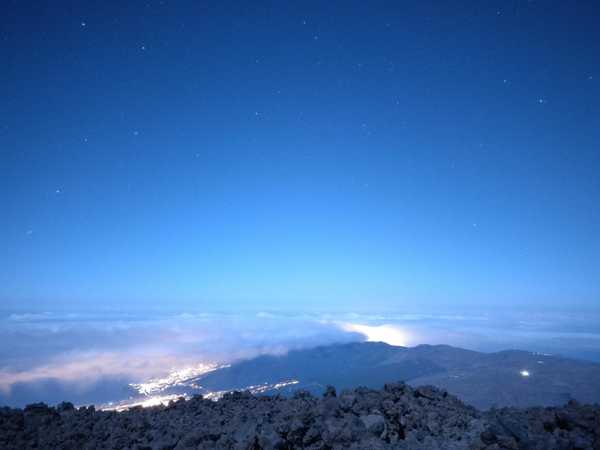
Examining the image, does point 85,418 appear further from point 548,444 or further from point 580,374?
point 580,374

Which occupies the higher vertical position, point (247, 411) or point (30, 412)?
point (247, 411)

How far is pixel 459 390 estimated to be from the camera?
403 ft

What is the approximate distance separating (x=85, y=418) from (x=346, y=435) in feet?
32.7

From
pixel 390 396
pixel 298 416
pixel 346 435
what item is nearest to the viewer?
pixel 346 435

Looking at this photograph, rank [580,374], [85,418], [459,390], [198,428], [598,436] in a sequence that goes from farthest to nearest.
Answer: [580,374] → [459,390] → [85,418] → [198,428] → [598,436]

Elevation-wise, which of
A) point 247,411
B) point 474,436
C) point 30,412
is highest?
point 474,436

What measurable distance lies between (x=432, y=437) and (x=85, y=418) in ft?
39.5

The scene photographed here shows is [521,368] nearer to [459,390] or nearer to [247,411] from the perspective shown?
[459,390]

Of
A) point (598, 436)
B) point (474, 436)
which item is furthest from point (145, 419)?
point (598, 436)

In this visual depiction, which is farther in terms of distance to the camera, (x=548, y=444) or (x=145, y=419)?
(x=145, y=419)

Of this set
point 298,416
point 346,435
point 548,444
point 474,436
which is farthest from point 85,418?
point 548,444

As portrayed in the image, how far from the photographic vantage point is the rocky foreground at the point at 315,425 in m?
8.16

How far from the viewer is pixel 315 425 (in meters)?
8.80

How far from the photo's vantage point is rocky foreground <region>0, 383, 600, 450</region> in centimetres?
816
